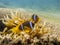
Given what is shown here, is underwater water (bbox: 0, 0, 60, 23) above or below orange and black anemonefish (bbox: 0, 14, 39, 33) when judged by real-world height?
below

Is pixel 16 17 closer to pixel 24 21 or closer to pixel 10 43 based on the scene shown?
pixel 24 21

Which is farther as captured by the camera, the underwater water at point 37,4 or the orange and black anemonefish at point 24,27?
the underwater water at point 37,4

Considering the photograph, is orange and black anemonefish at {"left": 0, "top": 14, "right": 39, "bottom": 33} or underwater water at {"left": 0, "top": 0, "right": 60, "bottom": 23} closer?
orange and black anemonefish at {"left": 0, "top": 14, "right": 39, "bottom": 33}

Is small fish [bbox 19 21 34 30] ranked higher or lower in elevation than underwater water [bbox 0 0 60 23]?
higher

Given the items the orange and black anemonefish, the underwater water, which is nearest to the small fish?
the orange and black anemonefish

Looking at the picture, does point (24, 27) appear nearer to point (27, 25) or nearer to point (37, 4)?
point (27, 25)

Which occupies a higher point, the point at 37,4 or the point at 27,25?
the point at 27,25

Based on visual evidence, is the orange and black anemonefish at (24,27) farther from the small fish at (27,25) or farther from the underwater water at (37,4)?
the underwater water at (37,4)

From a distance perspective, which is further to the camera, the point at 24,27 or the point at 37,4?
the point at 37,4

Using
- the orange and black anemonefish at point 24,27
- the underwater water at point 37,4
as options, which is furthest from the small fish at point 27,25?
the underwater water at point 37,4

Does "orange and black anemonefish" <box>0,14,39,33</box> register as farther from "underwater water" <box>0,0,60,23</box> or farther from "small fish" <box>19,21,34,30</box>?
"underwater water" <box>0,0,60,23</box>

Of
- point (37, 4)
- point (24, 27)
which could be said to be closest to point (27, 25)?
point (24, 27)

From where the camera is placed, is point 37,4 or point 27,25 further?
point 37,4
